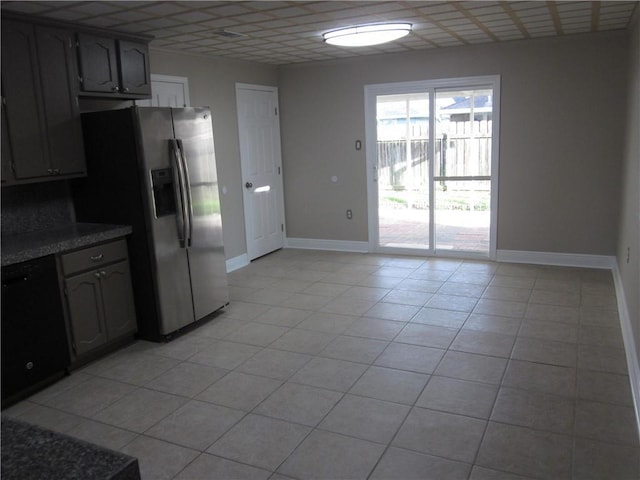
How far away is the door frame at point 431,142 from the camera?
5.66 metres

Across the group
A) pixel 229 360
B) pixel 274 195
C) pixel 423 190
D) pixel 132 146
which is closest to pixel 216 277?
pixel 229 360

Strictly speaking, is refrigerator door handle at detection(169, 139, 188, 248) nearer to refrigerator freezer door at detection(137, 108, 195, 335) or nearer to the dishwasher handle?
refrigerator freezer door at detection(137, 108, 195, 335)

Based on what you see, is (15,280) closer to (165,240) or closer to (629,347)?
(165,240)

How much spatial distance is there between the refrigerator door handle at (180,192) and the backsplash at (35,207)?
0.89m

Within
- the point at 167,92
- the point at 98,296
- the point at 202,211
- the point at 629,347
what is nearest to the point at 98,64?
the point at 167,92

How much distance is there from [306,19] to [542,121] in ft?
9.72

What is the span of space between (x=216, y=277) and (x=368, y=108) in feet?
10.1

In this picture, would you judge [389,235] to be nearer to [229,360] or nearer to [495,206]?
[495,206]

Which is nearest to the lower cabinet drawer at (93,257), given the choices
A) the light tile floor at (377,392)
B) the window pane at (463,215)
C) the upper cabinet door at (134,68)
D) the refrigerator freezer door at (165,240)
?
the refrigerator freezer door at (165,240)

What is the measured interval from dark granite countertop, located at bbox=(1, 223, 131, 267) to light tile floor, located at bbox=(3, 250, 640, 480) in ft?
2.90

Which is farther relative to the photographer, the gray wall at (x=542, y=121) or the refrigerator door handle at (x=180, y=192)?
the gray wall at (x=542, y=121)

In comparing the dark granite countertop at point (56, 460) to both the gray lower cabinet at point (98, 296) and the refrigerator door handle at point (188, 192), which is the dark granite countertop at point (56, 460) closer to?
the gray lower cabinet at point (98, 296)

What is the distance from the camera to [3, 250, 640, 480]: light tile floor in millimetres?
2455

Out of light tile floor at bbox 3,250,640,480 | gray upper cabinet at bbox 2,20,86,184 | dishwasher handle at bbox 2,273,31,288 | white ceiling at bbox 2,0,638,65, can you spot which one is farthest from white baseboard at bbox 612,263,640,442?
gray upper cabinet at bbox 2,20,86,184
